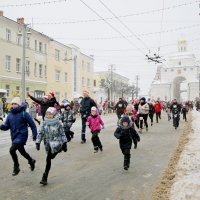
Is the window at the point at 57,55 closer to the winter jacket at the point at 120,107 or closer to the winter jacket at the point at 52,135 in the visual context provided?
the winter jacket at the point at 120,107

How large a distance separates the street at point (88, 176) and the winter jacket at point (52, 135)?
0.73 m

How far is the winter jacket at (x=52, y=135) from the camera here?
6457 millimetres

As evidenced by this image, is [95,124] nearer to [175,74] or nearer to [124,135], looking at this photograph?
[124,135]

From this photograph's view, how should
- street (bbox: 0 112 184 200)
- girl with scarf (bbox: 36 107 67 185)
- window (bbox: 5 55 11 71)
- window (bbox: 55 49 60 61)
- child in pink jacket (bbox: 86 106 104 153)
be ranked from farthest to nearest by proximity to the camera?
window (bbox: 55 49 60 61) < window (bbox: 5 55 11 71) < child in pink jacket (bbox: 86 106 104 153) < girl with scarf (bbox: 36 107 67 185) < street (bbox: 0 112 184 200)

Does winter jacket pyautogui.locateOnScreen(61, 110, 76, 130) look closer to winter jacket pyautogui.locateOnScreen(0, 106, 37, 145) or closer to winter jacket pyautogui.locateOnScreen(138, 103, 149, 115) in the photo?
winter jacket pyautogui.locateOnScreen(0, 106, 37, 145)

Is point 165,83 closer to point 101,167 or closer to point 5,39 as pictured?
point 5,39

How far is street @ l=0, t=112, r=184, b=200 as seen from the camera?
5723 mm

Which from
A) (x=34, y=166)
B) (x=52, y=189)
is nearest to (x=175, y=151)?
(x=34, y=166)

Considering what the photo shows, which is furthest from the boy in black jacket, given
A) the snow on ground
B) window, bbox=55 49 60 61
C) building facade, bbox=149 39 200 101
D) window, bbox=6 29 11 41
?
building facade, bbox=149 39 200 101

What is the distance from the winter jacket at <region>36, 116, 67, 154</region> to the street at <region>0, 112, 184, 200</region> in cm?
73

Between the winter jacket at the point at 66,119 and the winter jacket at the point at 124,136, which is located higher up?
the winter jacket at the point at 66,119

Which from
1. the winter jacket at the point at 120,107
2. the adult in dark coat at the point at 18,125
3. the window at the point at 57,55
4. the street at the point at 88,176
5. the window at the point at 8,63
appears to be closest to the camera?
the street at the point at 88,176

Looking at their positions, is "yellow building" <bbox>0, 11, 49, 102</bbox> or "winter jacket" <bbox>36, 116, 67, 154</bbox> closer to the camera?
"winter jacket" <bbox>36, 116, 67, 154</bbox>

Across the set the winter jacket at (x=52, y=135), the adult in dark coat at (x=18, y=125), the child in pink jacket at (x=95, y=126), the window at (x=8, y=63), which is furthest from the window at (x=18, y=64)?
the winter jacket at (x=52, y=135)
